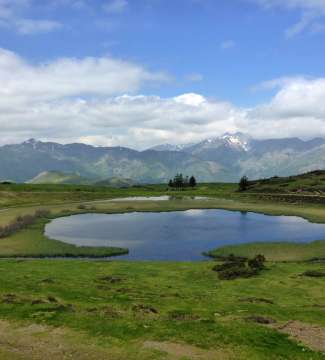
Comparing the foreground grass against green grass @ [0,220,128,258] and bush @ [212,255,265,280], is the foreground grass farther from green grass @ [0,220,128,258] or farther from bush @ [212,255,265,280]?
green grass @ [0,220,128,258]

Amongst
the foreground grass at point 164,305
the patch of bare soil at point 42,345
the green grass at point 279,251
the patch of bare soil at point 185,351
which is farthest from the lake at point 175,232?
the patch of bare soil at point 185,351

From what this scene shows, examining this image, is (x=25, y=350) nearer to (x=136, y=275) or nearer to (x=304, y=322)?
(x=304, y=322)

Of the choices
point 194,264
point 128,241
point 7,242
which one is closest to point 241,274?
point 194,264

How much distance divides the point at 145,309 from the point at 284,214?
117699mm

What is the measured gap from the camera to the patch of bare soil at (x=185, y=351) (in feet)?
79.3

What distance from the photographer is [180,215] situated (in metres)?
144

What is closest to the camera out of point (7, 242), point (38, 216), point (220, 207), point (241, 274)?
point (241, 274)

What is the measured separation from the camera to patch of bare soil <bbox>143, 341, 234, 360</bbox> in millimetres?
24156

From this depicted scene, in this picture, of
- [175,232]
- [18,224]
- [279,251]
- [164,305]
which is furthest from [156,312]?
[18,224]

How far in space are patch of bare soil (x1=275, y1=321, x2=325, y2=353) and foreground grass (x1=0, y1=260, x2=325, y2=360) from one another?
3.47 feet

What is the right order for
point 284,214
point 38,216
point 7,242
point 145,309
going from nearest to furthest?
1. point 145,309
2. point 7,242
3. point 38,216
4. point 284,214

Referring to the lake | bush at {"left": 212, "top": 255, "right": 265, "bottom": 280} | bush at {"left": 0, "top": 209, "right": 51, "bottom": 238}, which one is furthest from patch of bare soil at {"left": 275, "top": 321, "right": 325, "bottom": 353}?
bush at {"left": 0, "top": 209, "right": 51, "bottom": 238}

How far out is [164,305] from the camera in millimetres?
36562

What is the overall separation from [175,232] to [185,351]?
77.9 metres
